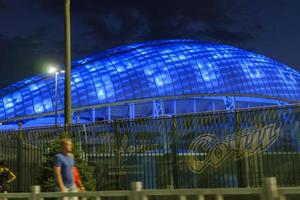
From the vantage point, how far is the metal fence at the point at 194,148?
39.9 feet

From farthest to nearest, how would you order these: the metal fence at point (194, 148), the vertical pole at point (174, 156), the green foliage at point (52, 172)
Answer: the green foliage at point (52, 172) → the vertical pole at point (174, 156) → the metal fence at point (194, 148)

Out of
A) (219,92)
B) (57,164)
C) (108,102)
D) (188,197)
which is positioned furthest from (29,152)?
(219,92)

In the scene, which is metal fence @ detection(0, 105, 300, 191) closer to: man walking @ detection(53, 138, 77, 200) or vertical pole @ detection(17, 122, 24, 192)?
vertical pole @ detection(17, 122, 24, 192)

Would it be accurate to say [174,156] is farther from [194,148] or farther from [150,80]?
[150,80]

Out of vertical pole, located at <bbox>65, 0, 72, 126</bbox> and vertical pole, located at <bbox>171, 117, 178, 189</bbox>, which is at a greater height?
vertical pole, located at <bbox>65, 0, 72, 126</bbox>

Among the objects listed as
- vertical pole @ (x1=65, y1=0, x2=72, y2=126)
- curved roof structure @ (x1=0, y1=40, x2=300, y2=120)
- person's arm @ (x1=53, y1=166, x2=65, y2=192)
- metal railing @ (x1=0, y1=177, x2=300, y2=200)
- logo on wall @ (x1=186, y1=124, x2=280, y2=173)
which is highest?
curved roof structure @ (x1=0, y1=40, x2=300, y2=120)

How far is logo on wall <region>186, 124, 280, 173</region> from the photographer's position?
40.4 ft

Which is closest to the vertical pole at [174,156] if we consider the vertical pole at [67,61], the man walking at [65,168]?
the vertical pole at [67,61]

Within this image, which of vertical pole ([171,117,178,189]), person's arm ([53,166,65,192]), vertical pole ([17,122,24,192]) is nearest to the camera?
person's arm ([53,166,65,192])

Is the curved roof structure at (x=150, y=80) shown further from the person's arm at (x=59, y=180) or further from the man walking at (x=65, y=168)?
the person's arm at (x=59, y=180)

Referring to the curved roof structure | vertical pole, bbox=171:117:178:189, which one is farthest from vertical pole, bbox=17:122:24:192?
the curved roof structure

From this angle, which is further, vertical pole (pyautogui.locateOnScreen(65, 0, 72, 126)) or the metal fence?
vertical pole (pyautogui.locateOnScreen(65, 0, 72, 126))

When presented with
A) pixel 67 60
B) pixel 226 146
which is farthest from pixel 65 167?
pixel 67 60

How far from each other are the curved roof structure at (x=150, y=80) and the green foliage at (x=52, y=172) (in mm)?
43375
